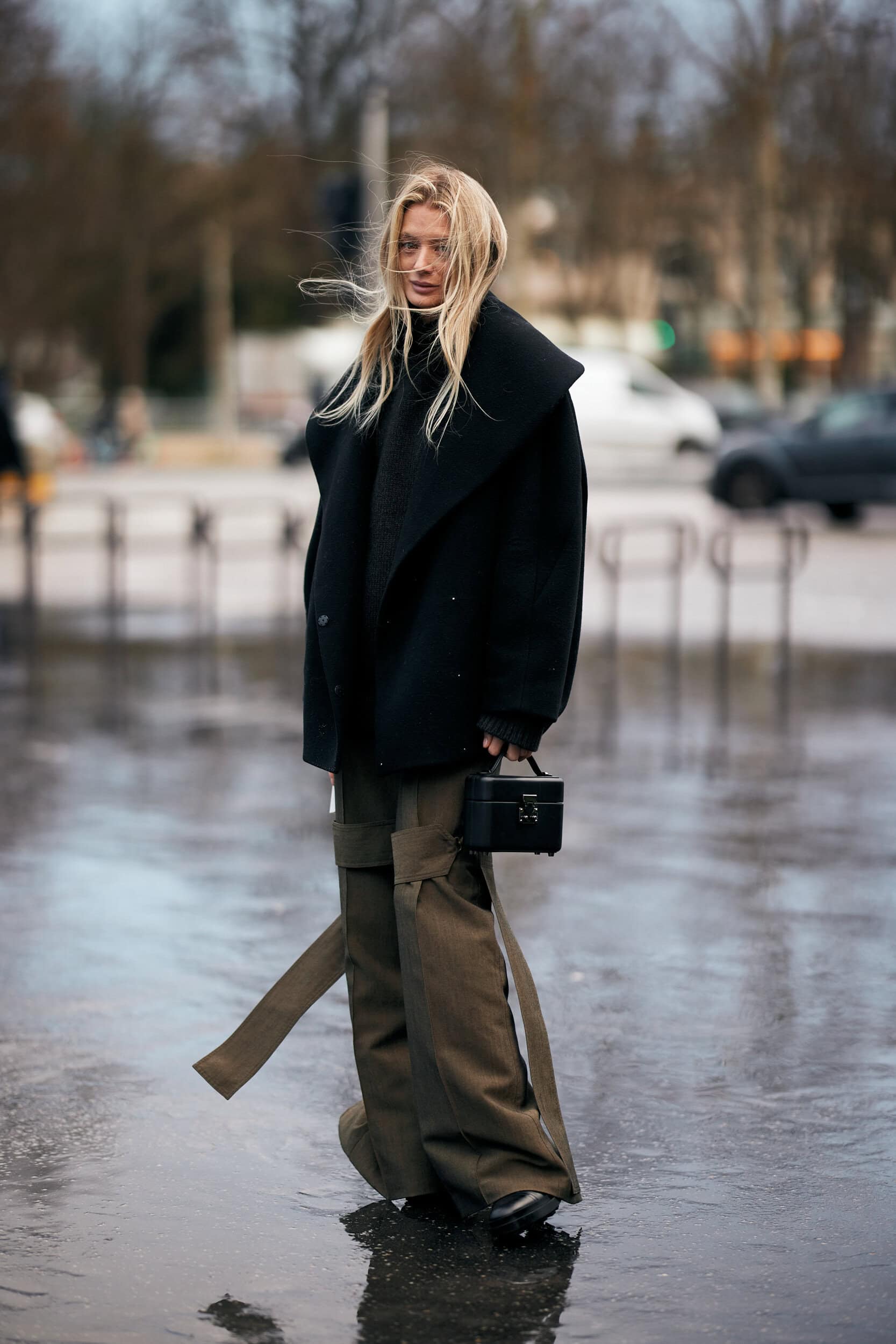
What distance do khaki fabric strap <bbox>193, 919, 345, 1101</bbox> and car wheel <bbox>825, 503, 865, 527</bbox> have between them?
74.2 feet

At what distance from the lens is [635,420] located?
3959cm

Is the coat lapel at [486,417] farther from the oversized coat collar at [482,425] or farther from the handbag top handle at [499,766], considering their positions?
the handbag top handle at [499,766]

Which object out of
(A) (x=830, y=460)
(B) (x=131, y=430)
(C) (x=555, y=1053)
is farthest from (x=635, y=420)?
(C) (x=555, y=1053)

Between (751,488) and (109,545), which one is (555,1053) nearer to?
(109,545)

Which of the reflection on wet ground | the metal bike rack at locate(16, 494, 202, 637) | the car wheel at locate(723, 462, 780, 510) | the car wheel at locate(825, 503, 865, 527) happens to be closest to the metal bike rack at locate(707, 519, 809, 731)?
the reflection on wet ground

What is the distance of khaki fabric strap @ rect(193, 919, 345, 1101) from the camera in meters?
4.19

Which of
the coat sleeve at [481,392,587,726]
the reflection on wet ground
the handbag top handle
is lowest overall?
the reflection on wet ground

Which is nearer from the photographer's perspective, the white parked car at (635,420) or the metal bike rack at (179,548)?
the metal bike rack at (179,548)

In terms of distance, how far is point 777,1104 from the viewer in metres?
4.78

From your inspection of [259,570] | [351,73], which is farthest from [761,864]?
[351,73]

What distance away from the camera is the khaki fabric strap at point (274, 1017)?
4.19 meters

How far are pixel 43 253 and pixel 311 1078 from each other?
4860cm

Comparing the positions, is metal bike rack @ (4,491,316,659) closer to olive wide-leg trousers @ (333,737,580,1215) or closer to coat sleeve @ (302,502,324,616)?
coat sleeve @ (302,502,324,616)

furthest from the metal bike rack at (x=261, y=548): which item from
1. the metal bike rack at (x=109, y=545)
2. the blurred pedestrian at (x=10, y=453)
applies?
the blurred pedestrian at (x=10, y=453)
